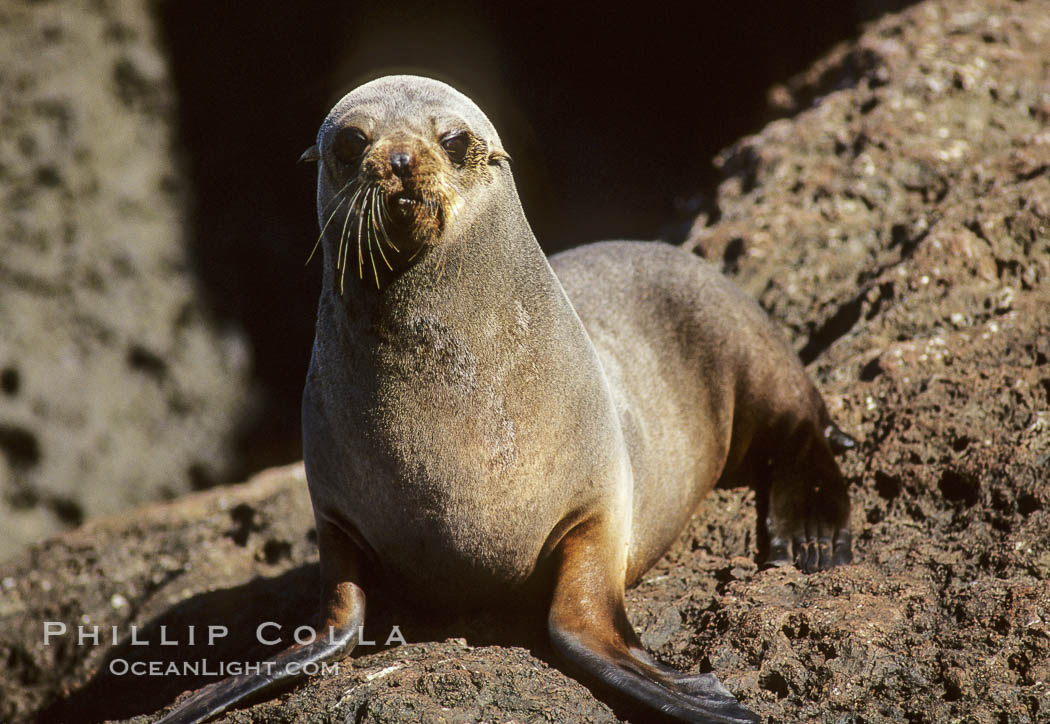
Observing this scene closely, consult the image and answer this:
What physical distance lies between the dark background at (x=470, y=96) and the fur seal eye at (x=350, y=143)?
5254 mm

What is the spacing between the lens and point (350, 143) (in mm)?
3309

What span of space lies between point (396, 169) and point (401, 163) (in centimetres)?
2

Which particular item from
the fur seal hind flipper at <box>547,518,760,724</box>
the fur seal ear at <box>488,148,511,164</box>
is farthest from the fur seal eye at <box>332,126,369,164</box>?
the fur seal hind flipper at <box>547,518,760,724</box>

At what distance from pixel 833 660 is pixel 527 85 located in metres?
6.52

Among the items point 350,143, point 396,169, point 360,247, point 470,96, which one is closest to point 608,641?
point 360,247

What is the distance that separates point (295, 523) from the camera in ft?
16.4

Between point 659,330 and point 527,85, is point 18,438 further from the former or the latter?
point 659,330

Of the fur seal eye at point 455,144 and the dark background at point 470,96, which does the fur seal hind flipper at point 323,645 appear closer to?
the fur seal eye at point 455,144

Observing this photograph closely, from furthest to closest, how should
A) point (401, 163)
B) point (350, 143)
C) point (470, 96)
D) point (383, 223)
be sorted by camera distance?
point (470, 96) < point (350, 143) < point (383, 223) < point (401, 163)

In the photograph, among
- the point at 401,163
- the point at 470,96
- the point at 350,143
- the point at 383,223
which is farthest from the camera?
the point at 470,96

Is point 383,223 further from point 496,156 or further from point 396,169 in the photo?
point 496,156

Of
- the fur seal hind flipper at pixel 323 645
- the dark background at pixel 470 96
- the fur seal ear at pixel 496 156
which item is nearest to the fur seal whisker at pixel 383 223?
the fur seal ear at pixel 496 156

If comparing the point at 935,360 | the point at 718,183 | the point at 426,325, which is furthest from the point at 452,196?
the point at 718,183

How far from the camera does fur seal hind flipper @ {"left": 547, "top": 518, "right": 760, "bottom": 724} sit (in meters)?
2.89
